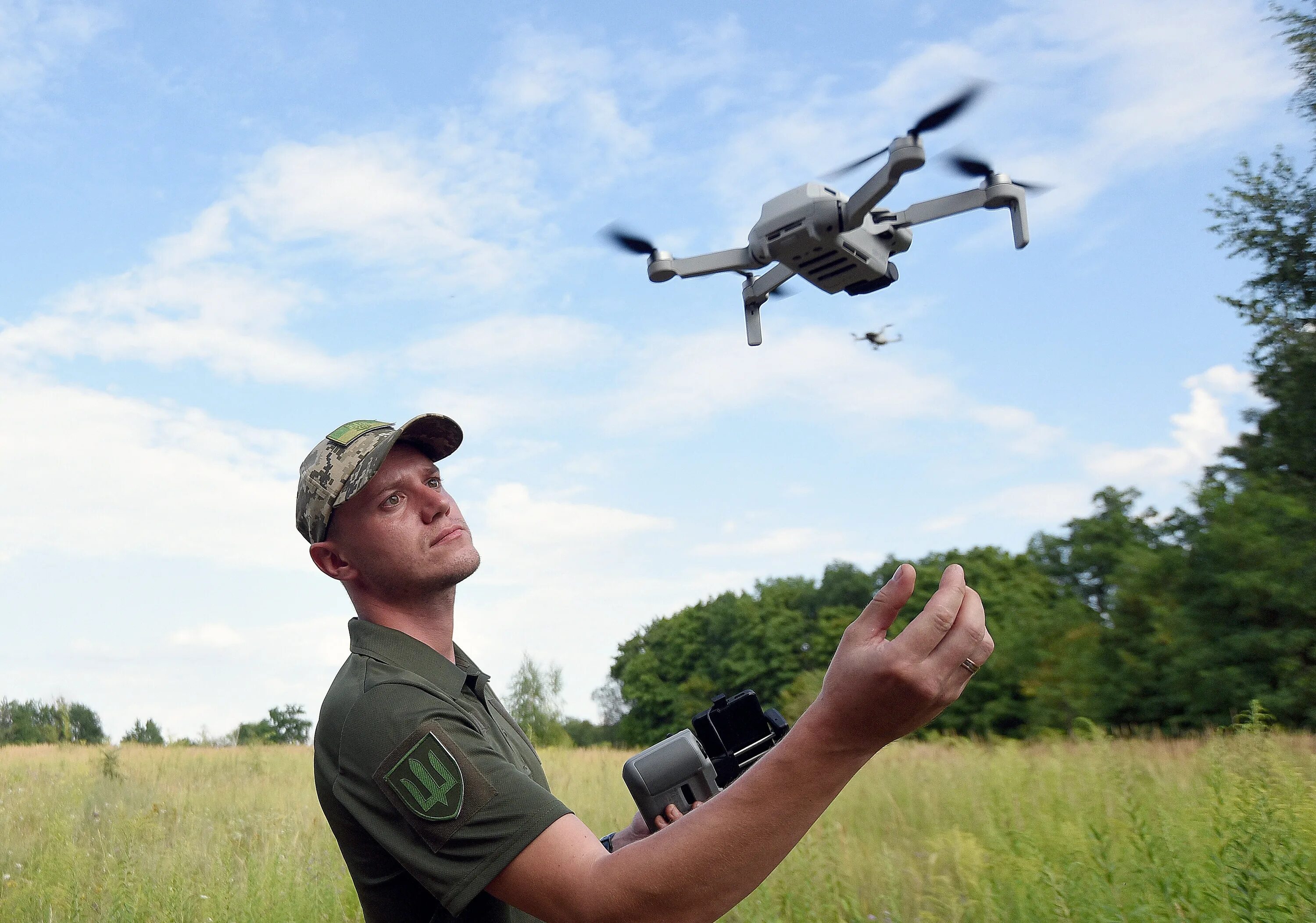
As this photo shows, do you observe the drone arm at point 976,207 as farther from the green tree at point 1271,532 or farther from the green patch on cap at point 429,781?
the green tree at point 1271,532

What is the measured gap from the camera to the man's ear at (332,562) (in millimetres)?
2541

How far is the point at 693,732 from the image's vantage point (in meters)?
2.05

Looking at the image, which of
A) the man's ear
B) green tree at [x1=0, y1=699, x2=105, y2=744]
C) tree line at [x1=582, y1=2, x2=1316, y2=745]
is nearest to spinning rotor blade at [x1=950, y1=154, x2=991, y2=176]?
the man's ear

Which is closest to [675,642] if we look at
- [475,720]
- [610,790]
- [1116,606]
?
[1116,606]

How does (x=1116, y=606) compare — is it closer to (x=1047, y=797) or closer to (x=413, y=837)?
(x=1047, y=797)

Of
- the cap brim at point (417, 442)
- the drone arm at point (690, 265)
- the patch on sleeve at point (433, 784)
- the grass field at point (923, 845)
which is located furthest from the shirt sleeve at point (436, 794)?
the grass field at point (923, 845)

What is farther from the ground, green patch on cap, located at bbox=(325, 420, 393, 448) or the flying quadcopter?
the flying quadcopter

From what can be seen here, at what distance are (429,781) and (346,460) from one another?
1005 millimetres

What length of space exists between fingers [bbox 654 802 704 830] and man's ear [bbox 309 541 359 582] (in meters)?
1.06

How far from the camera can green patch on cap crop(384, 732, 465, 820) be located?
1.80 m

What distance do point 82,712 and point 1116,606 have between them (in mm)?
26765

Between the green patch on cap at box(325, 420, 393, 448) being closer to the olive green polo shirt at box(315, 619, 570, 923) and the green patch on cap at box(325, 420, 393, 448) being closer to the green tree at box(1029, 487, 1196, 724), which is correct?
the olive green polo shirt at box(315, 619, 570, 923)

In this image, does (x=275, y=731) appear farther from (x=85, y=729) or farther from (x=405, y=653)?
(x=405, y=653)

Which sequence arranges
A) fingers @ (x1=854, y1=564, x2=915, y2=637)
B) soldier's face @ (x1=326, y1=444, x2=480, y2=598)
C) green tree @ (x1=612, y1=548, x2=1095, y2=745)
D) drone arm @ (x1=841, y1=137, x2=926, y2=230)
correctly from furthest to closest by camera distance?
1. green tree @ (x1=612, y1=548, x2=1095, y2=745)
2. soldier's face @ (x1=326, y1=444, x2=480, y2=598)
3. drone arm @ (x1=841, y1=137, x2=926, y2=230)
4. fingers @ (x1=854, y1=564, x2=915, y2=637)
